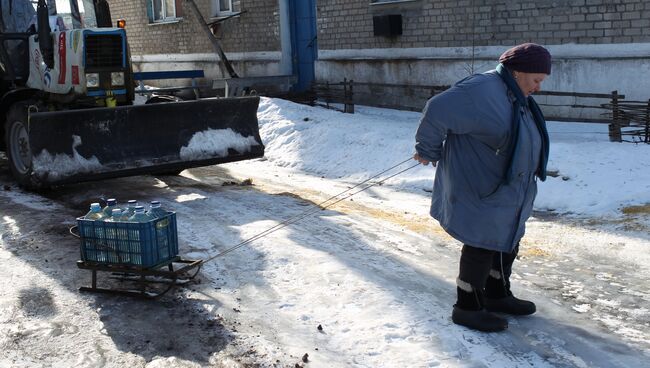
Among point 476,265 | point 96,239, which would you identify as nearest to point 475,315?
point 476,265

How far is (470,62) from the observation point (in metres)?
13.1

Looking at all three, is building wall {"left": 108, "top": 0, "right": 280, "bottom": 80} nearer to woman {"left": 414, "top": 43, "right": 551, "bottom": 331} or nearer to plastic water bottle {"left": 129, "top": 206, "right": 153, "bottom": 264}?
plastic water bottle {"left": 129, "top": 206, "right": 153, "bottom": 264}

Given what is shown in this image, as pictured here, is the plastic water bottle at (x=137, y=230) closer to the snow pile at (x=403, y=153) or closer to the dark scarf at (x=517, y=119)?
the dark scarf at (x=517, y=119)

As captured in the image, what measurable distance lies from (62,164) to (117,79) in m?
1.51

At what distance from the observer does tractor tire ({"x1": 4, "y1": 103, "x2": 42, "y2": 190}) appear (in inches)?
350

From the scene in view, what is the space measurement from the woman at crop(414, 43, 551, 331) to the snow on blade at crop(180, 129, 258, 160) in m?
5.03

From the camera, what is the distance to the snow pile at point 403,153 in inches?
314

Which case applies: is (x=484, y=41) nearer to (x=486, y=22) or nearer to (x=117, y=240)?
(x=486, y=22)

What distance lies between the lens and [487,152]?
419 cm

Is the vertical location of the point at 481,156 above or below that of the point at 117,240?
above

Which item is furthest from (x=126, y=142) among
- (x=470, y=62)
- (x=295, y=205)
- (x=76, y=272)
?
(x=470, y=62)

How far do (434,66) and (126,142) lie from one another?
7.07m

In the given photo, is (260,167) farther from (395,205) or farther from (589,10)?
(589,10)

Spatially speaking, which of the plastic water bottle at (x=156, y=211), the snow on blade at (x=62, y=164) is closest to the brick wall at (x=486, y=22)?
the snow on blade at (x=62, y=164)
